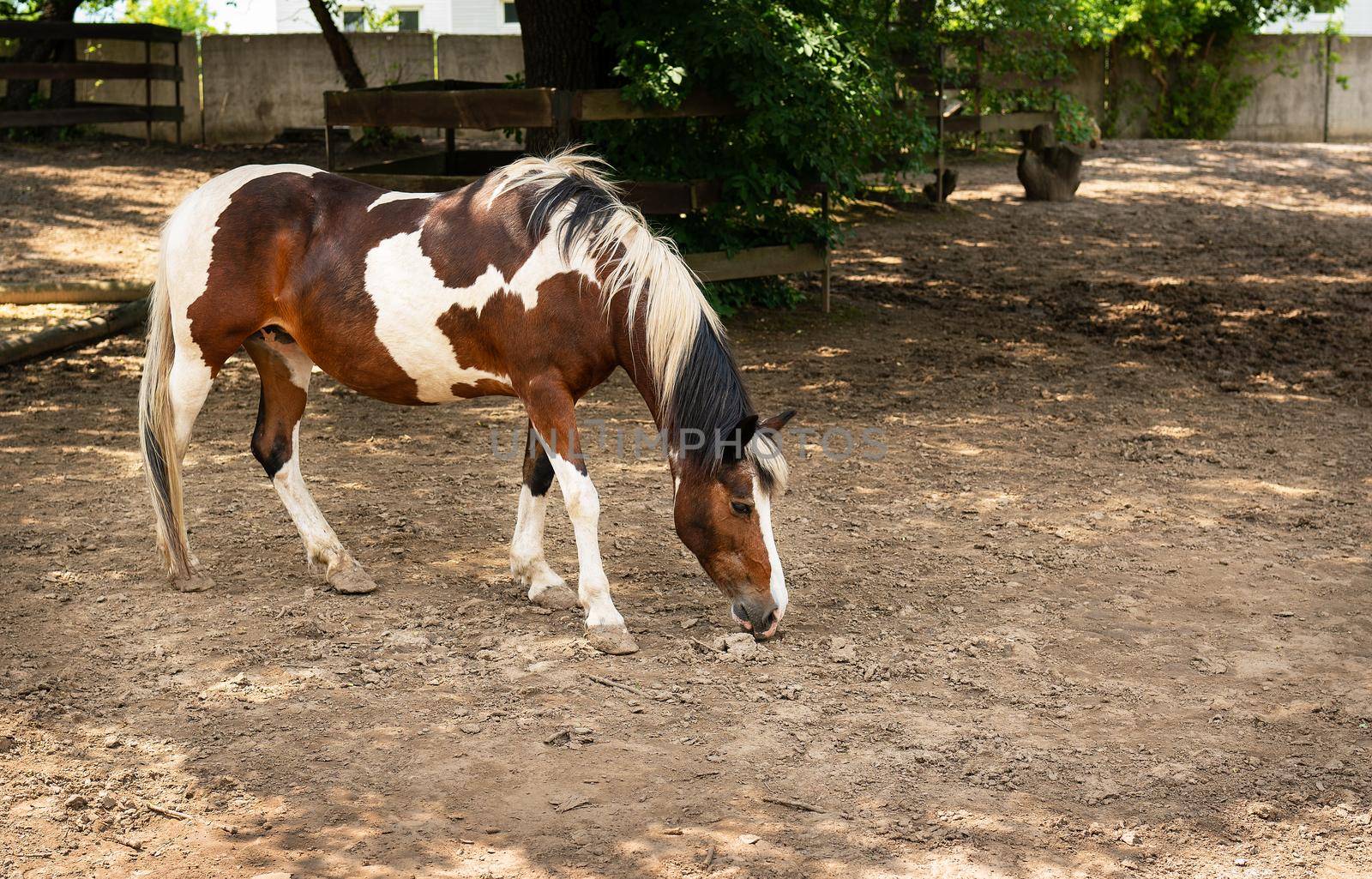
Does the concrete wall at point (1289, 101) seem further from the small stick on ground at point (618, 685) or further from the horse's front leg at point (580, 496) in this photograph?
the small stick on ground at point (618, 685)

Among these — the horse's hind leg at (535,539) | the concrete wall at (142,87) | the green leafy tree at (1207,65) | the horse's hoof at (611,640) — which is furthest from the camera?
the green leafy tree at (1207,65)

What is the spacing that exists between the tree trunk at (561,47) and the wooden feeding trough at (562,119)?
0.33 m

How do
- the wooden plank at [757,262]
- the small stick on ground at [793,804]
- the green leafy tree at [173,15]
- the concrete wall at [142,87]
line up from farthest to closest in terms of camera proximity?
1. the green leafy tree at [173,15]
2. the concrete wall at [142,87]
3. the wooden plank at [757,262]
4. the small stick on ground at [793,804]

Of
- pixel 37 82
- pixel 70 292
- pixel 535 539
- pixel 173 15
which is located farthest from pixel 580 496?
pixel 173 15

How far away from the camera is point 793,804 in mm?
3506

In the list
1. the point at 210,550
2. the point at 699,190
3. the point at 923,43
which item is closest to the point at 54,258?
the point at 699,190

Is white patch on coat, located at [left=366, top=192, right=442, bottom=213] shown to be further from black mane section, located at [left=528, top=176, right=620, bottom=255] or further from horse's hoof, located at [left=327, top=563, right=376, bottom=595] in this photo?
horse's hoof, located at [left=327, top=563, right=376, bottom=595]

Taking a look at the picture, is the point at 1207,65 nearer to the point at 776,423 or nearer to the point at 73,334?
the point at 73,334

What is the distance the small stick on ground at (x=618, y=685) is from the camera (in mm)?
4184

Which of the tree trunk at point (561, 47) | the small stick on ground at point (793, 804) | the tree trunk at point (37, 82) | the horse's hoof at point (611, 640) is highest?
the tree trunk at point (37, 82)

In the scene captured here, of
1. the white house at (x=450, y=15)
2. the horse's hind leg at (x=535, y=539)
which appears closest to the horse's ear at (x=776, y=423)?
the horse's hind leg at (x=535, y=539)

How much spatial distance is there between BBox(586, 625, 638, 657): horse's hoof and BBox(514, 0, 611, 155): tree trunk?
5151mm

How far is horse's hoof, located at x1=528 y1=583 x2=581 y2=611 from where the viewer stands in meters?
4.89

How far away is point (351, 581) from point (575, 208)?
168cm
